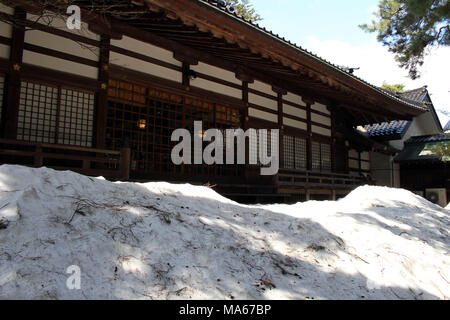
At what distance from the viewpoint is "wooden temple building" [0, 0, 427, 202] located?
5.75 m

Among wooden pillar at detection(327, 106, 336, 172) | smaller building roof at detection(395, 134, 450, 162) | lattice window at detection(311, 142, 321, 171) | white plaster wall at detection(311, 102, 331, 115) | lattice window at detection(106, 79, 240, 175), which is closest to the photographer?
lattice window at detection(106, 79, 240, 175)

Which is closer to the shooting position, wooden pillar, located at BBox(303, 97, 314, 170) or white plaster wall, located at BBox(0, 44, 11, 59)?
white plaster wall, located at BBox(0, 44, 11, 59)

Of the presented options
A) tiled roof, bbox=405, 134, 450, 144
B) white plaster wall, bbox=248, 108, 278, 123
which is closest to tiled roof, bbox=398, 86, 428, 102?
tiled roof, bbox=405, 134, 450, 144

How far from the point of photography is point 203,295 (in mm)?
2617

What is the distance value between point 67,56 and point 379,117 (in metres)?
13.1

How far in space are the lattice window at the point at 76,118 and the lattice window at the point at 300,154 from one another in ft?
25.1

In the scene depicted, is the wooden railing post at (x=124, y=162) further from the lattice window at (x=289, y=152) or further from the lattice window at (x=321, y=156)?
the lattice window at (x=321, y=156)

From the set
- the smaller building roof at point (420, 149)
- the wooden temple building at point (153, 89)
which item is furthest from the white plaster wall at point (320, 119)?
the smaller building roof at point (420, 149)

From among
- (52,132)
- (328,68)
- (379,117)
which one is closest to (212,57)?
(328,68)

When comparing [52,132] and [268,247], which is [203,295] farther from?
[52,132]

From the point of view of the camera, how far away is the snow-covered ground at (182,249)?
8.40ft

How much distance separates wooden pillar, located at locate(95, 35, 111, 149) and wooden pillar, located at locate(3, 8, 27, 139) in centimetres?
144

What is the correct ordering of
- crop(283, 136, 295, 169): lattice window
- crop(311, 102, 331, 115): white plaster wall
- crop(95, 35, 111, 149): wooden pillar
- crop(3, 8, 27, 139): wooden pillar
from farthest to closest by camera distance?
crop(311, 102, 331, 115): white plaster wall < crop(283, 136, 295, 169): lattice window < crop(95, 35, 111, 149): wooden pillar < crop(3, 8, 27, 139): wooden pillar

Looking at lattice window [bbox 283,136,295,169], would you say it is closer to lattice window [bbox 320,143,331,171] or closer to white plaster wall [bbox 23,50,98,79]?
lattice window [bbox 320,143,331,171]
